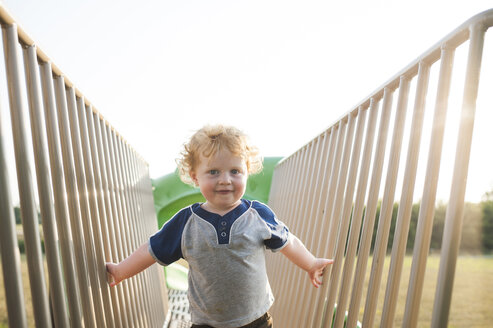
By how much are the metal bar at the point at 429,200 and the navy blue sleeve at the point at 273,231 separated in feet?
2.31

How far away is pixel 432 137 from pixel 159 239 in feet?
3.73

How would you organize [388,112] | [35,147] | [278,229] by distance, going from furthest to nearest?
[278,229]
[388,112]
[35,147]

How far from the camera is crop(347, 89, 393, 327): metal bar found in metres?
1.45

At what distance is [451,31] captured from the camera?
3.34 feet

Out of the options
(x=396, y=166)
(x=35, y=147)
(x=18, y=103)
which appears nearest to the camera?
(x=18, y=103)

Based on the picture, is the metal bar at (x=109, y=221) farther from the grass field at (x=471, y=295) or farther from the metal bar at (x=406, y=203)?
the grass field at (x=471, y=295)

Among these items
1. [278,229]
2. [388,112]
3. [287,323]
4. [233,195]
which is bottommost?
[287,323]

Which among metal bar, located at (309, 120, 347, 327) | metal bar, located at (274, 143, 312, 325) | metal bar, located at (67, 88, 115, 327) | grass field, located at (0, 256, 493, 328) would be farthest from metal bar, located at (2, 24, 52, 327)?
grass field, located at (0, 256, 493, 328)

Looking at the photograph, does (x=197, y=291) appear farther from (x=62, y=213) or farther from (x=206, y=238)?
(x=62, y=213)

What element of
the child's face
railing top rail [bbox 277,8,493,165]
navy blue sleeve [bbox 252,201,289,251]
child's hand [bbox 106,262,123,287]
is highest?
railing top rail [bbox 277,8,493,165]

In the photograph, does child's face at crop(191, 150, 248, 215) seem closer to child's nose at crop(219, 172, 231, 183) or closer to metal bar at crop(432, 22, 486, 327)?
child's nose at crop(219, 172, 231, 183)

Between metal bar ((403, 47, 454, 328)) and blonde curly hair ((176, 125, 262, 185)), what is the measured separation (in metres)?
0.81

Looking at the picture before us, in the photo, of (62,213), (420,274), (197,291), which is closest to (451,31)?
(420,274)

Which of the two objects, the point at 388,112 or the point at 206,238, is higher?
the point at 388,112
